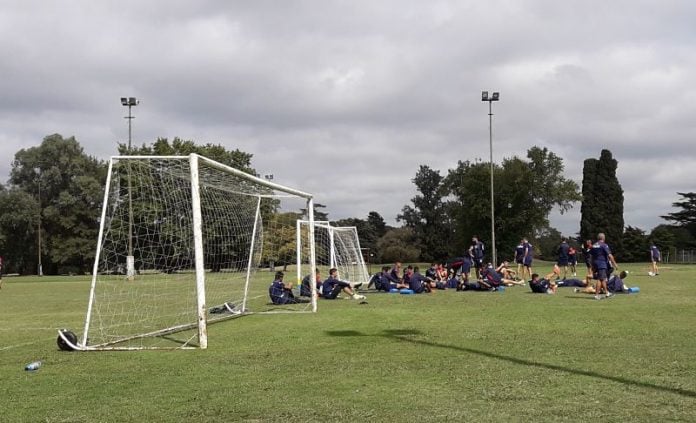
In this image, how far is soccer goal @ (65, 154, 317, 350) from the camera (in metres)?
12.0

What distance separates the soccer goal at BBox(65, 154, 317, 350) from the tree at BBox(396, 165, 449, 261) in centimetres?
7611

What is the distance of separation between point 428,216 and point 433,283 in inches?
3219

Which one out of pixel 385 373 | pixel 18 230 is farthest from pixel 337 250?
pixel 18 230

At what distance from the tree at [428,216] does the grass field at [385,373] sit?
278ft

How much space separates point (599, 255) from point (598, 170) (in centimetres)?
6398

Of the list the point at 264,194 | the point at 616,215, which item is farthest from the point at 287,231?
the point at 616,215

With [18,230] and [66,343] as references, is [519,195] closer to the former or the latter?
[18,230]

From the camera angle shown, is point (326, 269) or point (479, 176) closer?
point (326, 269)

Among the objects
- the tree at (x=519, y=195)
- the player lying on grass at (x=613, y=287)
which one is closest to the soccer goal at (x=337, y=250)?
the player lying on grass at (x=613, y=287)

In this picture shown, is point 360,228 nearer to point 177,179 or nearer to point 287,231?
point 287,231

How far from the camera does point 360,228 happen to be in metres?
109

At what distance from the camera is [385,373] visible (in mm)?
8336

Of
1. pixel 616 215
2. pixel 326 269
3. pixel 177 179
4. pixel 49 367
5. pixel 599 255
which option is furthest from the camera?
pixel 616 215

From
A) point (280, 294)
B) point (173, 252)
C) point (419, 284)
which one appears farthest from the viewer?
point (419, 284)
